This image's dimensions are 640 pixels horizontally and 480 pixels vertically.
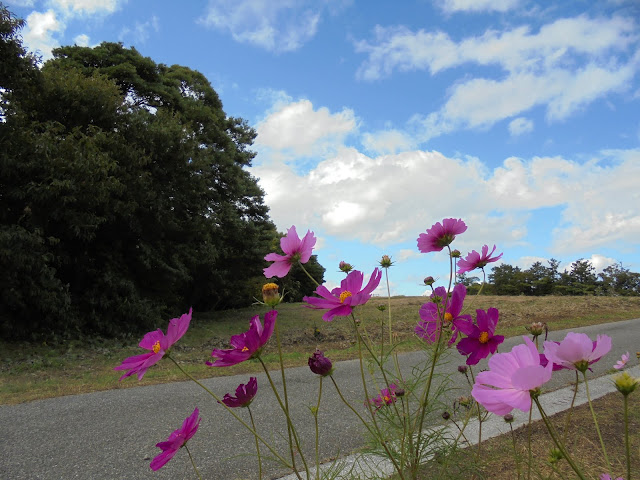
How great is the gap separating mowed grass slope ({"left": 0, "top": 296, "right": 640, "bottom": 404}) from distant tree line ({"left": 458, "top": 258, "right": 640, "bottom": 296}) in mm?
7298

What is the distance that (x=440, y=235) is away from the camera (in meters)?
0.88

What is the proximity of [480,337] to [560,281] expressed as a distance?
74.1ft

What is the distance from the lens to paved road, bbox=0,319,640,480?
87.4 inches

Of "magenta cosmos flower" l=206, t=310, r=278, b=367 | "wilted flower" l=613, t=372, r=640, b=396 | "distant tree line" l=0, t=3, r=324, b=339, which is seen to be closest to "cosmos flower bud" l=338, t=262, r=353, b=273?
"magenta cosmos flower" l=206, t=310, r=278, b=367

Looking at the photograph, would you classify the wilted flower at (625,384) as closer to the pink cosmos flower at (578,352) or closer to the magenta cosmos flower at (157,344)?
the pink cosmos flower at (578,352)

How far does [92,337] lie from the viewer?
28.4 feet

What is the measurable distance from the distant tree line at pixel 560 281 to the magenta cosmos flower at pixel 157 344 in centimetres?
1981

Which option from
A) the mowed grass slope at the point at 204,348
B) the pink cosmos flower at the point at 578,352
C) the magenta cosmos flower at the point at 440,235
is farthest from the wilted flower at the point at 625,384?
the mowed grass slope at the point at 204,348

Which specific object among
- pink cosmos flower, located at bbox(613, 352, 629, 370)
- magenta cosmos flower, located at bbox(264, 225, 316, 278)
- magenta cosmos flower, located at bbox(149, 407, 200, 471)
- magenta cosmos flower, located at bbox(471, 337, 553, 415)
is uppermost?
magenta cosmos flower, located at bbox(264, 225, 316, 278)

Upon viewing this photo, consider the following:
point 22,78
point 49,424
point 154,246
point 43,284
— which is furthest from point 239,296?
point 49,424

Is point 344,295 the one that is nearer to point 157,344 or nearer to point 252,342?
point 252,342

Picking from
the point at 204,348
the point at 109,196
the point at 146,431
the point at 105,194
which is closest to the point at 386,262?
the point at 146,431

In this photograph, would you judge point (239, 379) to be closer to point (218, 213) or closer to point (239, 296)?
point (218, 213)

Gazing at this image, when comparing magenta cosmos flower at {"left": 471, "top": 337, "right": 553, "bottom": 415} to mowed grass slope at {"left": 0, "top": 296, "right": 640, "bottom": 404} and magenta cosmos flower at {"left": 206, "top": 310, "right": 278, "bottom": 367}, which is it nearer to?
magenta cosmos flower at {"left": 206, "top": 310, "right": 278, "bottom": 367}
